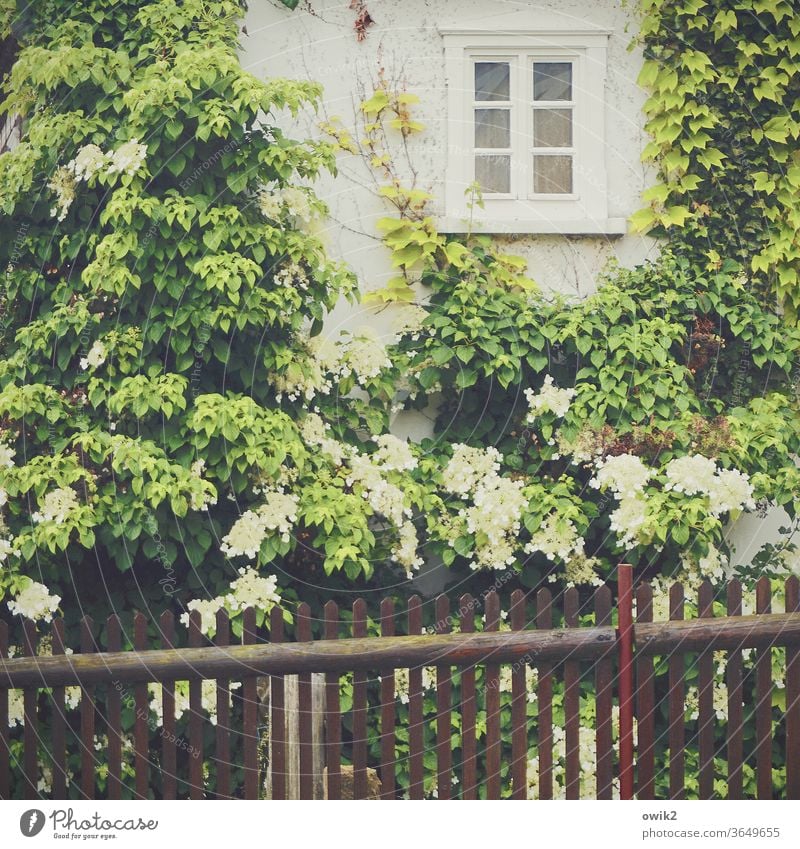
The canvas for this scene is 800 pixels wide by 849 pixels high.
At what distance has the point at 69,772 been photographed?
4.44 metres

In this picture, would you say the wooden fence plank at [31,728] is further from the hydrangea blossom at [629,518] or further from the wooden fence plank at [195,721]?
the hydrangea blossom at [629,518]

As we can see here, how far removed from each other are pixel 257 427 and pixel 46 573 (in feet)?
3.96

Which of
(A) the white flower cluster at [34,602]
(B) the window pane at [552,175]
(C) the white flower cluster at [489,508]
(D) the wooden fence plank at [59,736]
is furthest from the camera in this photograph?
(B) the window pane at [552,175]

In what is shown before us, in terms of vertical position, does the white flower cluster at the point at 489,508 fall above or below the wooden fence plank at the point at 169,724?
above

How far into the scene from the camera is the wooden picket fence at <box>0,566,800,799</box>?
13.3ft

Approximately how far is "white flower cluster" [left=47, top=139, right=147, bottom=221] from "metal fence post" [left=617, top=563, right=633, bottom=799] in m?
2.98

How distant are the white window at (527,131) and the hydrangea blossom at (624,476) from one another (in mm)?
1287

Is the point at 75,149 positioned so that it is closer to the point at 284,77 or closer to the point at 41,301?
the point at 41,301

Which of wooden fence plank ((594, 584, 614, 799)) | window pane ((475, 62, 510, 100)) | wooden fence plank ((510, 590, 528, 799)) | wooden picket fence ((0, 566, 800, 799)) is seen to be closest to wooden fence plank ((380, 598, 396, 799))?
wooden picket fence ((0, 566, 800, 799))

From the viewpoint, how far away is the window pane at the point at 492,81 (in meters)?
5.59

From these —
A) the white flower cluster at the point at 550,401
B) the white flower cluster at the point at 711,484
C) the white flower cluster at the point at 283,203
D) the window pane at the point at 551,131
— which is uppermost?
the window pane at the point at 551,131

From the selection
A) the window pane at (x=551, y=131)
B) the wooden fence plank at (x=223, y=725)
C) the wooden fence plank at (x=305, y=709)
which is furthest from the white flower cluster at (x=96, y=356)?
the window pane at (x=551, y=131)

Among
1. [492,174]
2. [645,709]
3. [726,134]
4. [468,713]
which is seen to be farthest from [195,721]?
[726,134]

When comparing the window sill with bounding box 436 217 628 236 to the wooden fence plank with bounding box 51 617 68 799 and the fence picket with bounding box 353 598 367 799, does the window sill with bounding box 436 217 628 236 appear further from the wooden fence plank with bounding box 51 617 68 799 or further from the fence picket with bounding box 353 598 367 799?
the wooden fence plank with bounding box 51 617 68 799
